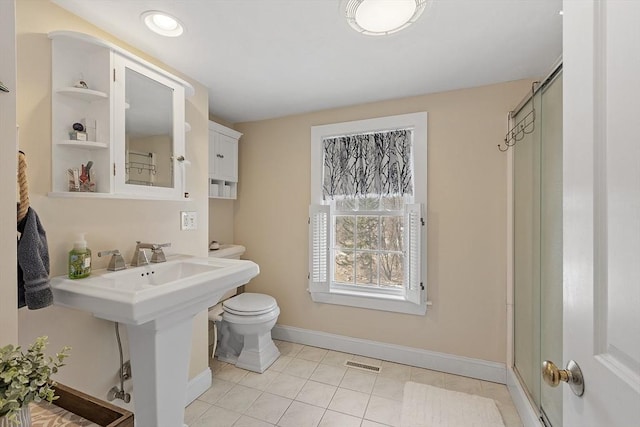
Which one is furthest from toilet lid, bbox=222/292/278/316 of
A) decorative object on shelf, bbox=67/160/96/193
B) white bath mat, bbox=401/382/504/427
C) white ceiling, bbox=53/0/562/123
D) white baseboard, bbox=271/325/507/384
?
white ceiling, bbox=53/0/562/123

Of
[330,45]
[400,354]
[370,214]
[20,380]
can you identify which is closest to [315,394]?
[400,354]

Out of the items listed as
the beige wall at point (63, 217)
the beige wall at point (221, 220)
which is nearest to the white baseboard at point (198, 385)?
the beige wall at point (63, 217)

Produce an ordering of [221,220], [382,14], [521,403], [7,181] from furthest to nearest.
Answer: [221,220] → [521,403] → [382,14] → [7,181]

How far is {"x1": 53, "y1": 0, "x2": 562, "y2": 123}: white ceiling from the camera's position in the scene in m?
1.27

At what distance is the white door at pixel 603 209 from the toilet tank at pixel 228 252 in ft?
7.42

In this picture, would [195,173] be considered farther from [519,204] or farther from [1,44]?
[519,204]

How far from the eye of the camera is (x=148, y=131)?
1.47m

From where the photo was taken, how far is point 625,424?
1.46 ft

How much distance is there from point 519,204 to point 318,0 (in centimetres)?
171

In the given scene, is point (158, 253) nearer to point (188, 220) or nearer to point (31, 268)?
point (188, 220)

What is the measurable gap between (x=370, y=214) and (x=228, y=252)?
52.8 inches

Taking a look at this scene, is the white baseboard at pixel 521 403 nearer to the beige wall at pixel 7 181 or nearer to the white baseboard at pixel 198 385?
the white baseboard at pixel 198 385

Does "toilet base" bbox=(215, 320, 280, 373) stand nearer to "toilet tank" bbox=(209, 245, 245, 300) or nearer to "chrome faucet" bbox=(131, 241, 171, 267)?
"toilet tank" bbox=(209, 245, 245, 300)

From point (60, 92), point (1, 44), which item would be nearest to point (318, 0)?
point (1, 44)
